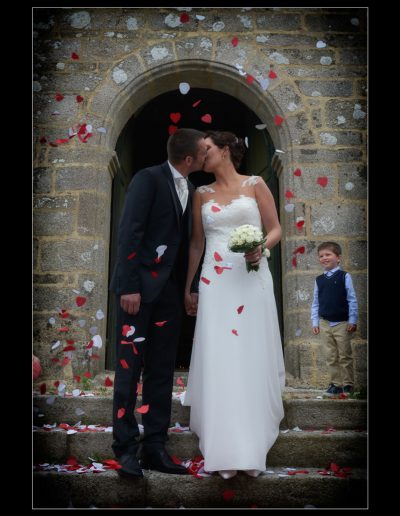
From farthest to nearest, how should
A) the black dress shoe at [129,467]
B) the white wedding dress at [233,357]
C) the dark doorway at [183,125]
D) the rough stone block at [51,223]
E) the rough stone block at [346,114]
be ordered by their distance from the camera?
the dark doorway at [183,125]
the rough stone block at [346,114]
the rough stone block at [51,223]
the white wedding dress at [233,357]
the black dress shoe at [129,467]

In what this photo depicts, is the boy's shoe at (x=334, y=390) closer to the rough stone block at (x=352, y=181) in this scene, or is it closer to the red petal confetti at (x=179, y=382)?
the red petal confetti at (x=179, y=382)

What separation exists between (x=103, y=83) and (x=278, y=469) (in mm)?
3868

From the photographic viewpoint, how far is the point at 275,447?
3150mm

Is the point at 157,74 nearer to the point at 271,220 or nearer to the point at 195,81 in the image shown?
the point at 195,81

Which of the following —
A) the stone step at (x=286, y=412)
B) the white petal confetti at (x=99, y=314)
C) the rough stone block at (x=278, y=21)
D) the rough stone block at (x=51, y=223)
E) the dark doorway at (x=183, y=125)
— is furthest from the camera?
the dark doorway at (x=183, y=125)

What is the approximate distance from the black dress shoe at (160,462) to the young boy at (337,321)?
1703 mm

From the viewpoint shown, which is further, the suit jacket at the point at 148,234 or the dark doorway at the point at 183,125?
the dark doorway at the point at 183,125

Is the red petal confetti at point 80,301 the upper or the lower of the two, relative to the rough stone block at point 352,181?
lower

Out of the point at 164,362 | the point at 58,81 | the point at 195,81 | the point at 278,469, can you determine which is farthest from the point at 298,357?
the point at 58,81

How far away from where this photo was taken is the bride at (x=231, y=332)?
2855mm

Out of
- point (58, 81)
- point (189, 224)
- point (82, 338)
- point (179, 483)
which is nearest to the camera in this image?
point (179, 483)

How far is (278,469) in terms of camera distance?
10.0ft

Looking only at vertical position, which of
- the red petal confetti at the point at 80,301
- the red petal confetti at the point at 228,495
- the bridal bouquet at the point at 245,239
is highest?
the bridal bouquet at the point at 245,239

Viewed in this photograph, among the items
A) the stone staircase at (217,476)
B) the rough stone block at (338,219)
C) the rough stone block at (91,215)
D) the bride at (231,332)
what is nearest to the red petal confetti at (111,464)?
the stone staircase at (217,476)
